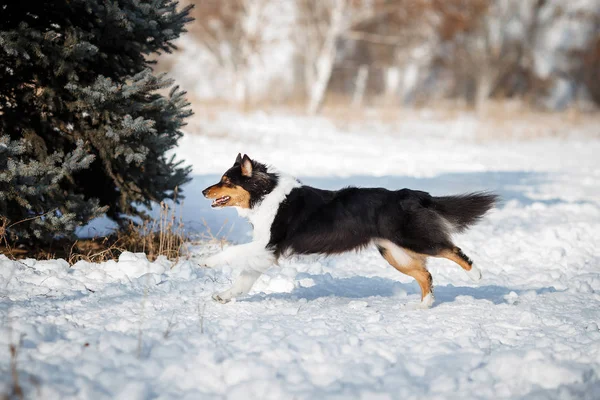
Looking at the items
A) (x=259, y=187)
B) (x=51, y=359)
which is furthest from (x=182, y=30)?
(x=51, y=359)

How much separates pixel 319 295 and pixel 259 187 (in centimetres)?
114

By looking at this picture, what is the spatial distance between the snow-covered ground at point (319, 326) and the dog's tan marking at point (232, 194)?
791mm

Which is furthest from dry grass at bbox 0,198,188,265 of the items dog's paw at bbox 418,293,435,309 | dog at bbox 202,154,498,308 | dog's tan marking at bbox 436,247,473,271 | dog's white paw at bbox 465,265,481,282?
dog's white paw at bbox 465,265,481,282

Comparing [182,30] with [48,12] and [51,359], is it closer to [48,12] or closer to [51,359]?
[48,12]

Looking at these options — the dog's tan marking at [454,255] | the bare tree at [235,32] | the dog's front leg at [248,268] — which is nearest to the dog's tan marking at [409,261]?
the dog's tan marking at [454,255]

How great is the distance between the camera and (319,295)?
4992 mm

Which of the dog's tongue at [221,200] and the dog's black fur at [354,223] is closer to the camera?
the dog's black fur at [354,223]

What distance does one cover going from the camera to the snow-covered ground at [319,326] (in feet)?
9.73

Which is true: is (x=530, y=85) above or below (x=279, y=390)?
above

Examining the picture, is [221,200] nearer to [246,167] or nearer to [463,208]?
[246,167]

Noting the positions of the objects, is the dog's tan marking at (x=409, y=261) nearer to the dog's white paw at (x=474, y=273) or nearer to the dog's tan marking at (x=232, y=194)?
the dog's white paw at (x=474, y=273)

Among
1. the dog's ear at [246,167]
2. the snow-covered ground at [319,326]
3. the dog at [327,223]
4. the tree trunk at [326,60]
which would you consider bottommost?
the snow-covered ground at [319,326]

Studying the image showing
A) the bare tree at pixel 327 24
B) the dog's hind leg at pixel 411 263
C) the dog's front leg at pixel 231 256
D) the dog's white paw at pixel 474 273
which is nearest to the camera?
the dog's front leg at pixel 231 256

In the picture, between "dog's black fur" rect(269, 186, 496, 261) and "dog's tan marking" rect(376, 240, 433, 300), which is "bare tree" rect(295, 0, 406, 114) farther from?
"dog's tan marking" rect(376, 240, 433, 300)
